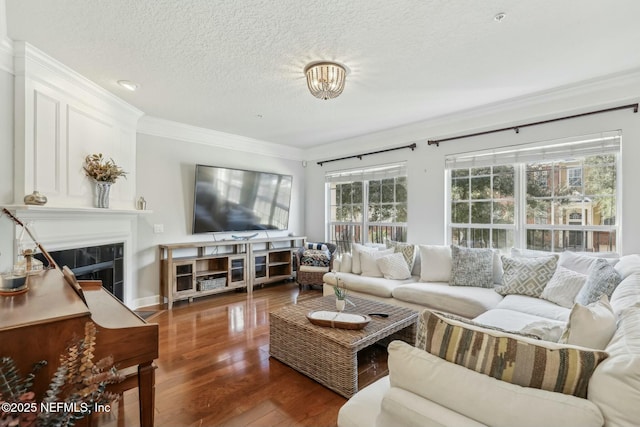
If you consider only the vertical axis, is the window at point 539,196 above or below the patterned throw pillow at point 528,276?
above

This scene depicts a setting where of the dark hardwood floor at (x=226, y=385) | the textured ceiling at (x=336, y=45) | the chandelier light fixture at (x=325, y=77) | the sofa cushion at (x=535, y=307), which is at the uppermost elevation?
the textured ceiling at (x=336, y=45)

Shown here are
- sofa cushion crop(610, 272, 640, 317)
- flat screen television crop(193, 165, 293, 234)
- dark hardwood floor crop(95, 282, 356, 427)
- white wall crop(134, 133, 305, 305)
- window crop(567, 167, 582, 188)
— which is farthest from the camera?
flat screen television crop(193, 165, 293, 234)

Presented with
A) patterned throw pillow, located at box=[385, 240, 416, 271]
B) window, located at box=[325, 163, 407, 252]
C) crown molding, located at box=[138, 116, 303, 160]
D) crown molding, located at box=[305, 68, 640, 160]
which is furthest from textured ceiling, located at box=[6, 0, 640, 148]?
patterned throw pillow, located at box=[385, 240, 416, 271]

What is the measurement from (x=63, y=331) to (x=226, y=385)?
135 cm

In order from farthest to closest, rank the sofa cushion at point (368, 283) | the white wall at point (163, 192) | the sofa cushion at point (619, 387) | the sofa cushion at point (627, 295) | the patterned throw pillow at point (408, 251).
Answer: the white wall at point (163, 192) < the patterned throw pillow at point (408, 251) < the sofa cushion at point (368, 283) < the sofa cushion at point (627, 295) < the sofa cushion at point (619, 387)

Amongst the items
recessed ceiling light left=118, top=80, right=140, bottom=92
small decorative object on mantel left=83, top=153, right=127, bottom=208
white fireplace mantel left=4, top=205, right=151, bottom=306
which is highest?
recessed ceiling light left=118, top=80, right=140, bottom=92

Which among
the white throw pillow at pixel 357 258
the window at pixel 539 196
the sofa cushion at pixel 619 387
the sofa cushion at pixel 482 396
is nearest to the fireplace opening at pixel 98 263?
the white throw pillow at pixel 357 258

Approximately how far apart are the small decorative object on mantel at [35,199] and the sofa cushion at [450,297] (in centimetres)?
341

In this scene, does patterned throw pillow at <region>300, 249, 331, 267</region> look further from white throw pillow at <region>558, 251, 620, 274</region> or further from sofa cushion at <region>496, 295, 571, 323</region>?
white throw pillow at <region>558, 251, 620, 274</region>

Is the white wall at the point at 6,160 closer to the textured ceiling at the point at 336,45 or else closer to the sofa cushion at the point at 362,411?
the textured ceiling at the point at 336,45

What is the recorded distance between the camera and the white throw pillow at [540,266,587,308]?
258cm

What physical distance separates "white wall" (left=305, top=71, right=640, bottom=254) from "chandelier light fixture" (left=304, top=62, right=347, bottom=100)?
2.07 meters

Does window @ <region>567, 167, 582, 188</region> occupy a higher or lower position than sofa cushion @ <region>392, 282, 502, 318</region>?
higher

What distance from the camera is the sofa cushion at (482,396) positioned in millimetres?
816
